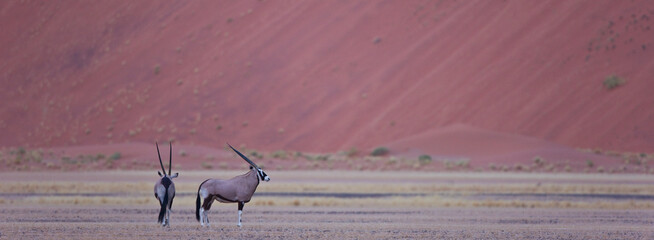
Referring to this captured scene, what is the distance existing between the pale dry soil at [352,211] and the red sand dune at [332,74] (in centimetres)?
1721

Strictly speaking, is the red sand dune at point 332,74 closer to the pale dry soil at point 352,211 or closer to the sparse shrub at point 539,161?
the sparse shrub at point 539,161

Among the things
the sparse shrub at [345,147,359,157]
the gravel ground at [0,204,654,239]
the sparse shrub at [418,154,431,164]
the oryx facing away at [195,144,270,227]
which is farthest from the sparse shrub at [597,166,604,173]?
the oryx facing away at [195,144,270,227]

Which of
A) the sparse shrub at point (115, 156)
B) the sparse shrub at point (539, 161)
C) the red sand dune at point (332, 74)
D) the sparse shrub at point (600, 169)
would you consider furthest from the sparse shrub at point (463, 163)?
the sparse shrub at point (115, 156)

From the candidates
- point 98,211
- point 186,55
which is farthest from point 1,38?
point 98,211

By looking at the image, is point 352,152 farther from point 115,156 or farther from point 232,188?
point 232,188

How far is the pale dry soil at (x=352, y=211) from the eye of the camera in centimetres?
1376

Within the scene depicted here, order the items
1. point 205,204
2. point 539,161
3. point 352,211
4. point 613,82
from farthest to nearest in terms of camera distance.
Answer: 1. point 613,82
2. point 539,161
3. point 352,211
4. point 205,204

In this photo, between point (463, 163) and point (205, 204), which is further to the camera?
point (463, 163)

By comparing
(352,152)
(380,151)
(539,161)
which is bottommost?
(539,161)

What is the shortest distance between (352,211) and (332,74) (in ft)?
137

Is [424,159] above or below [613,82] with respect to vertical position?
below

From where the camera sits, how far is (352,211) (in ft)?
60.7

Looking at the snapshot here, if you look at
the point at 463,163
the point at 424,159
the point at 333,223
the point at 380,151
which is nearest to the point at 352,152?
the point at 380,151

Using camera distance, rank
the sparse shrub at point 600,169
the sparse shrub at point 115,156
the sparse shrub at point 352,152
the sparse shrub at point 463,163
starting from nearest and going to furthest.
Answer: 1. the sparse shrub at point 600,169
2. the sparse shrub at point 463,163
3. the sparse shrub at point 115,156
4. the sparse shrub at point 352,152
